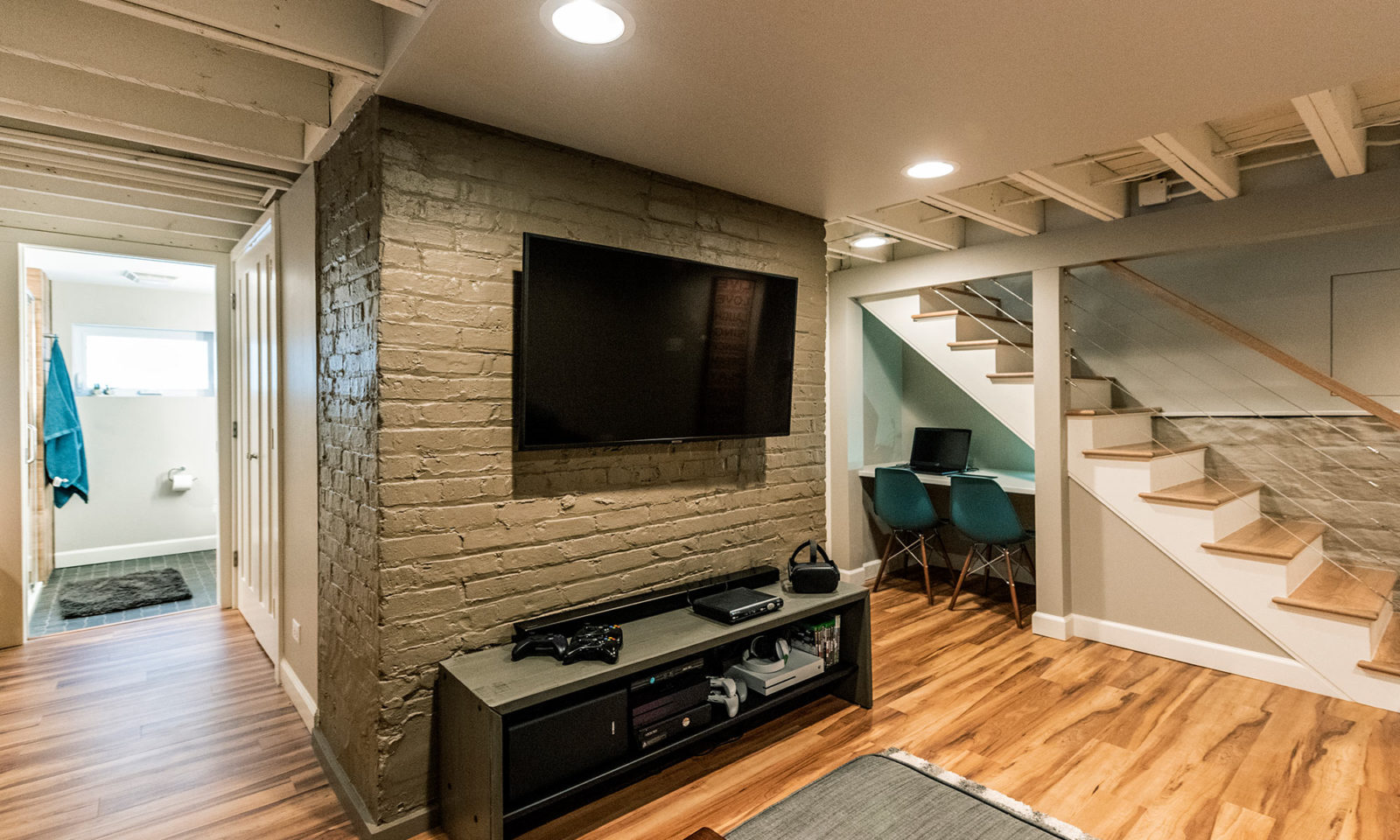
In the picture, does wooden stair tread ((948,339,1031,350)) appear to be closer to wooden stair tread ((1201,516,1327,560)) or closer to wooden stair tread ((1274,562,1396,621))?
wooden stair tread ((1201,516,1327,560))

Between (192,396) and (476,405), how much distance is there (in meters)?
5.35

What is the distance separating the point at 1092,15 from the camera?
4.94ft

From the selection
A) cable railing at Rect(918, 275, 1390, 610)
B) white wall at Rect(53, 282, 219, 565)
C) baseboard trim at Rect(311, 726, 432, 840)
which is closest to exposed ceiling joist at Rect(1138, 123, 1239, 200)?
cable railing at Rect(918, 275, 1390, 610)

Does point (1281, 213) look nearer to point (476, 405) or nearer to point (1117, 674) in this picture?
point (1117, 674)

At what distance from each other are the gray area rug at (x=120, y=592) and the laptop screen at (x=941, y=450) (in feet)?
16.7

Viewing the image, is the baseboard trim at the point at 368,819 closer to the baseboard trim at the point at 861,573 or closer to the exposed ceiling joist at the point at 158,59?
the exposed ceiling joist at the point at 158,59

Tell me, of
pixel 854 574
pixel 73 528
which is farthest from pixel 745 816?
pixel 73 528

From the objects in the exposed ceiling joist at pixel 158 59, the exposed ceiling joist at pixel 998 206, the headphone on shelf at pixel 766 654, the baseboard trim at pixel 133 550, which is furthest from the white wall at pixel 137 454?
the exposed ceiling joist at pixel 998 206

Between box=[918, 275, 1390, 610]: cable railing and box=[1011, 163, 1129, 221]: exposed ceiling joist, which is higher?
box=[1011, 163, 1129, 221]: exposed ceiling joist

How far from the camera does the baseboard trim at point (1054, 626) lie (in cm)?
364

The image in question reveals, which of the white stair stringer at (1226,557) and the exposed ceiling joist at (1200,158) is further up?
the exposed ceiling joist at (1200,158)

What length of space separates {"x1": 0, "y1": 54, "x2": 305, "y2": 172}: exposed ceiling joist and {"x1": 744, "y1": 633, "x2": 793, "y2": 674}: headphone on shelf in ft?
8.26

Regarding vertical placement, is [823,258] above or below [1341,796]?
above

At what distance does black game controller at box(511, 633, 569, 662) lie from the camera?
2064 millimetres
